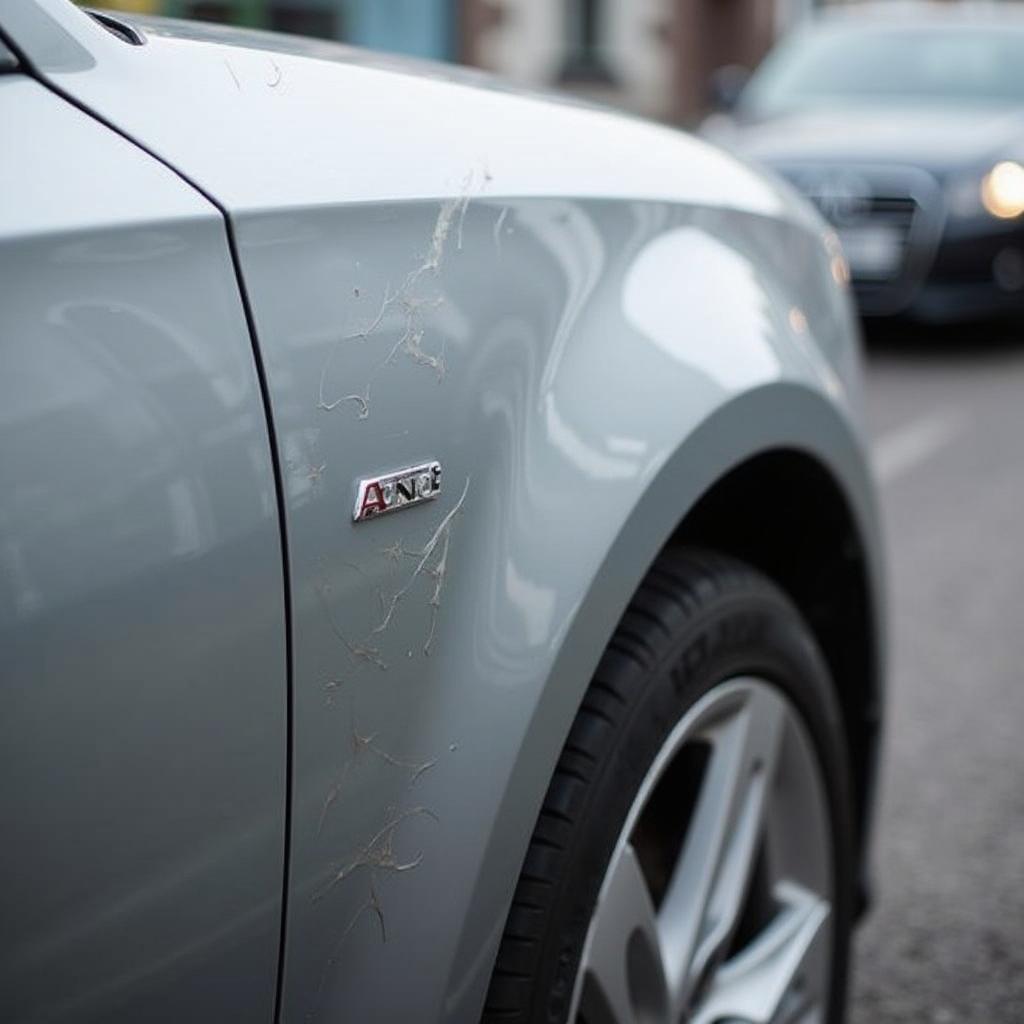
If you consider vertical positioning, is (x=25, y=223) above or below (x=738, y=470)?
above

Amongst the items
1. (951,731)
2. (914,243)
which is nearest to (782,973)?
(951,731)

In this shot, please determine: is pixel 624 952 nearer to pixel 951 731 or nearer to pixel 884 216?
pixel 951 731

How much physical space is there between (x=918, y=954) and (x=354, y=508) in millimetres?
1729

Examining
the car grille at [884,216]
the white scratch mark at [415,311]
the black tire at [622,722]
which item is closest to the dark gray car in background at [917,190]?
the car grille at [884,216]

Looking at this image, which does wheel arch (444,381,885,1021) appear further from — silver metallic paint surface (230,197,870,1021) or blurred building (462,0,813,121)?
blurred building (462,0,813,121)

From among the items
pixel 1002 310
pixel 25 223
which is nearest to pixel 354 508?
pixel 25 223

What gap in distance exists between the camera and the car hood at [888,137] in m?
8.43

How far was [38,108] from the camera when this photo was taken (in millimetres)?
1200

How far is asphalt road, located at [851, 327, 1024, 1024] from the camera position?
268cm

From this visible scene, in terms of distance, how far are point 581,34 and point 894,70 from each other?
12002mm

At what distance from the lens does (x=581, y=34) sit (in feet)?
69.3

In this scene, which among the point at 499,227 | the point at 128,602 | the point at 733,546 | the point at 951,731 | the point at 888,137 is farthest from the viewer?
the point at 888,137

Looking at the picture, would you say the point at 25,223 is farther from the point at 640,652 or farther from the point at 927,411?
the point at 927,411

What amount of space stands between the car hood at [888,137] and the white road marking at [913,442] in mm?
1723
